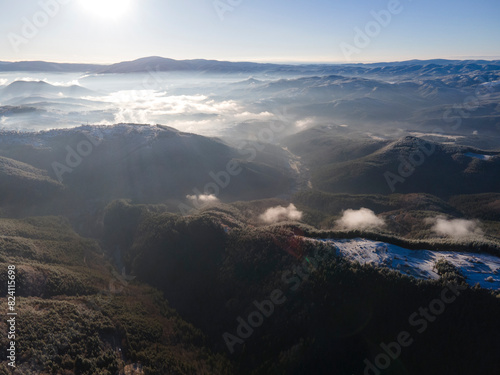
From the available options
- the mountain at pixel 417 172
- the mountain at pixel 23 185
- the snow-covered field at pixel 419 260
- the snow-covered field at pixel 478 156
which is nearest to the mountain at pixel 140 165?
the mountain at pixel 23 185

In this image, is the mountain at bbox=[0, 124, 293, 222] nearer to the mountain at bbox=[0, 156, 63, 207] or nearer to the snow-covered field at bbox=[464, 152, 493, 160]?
the mountain at bbox=[0, 156, 63, 207]

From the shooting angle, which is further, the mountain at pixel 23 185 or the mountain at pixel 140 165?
the mountain at pixel 140 165

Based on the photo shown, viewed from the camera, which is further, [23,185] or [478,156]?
[478,156]

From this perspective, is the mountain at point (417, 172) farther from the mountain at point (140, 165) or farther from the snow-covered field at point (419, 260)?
the snow-covered field at point (419, 260)

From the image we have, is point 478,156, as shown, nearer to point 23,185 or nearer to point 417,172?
point 417,172

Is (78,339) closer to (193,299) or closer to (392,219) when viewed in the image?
(193,299)

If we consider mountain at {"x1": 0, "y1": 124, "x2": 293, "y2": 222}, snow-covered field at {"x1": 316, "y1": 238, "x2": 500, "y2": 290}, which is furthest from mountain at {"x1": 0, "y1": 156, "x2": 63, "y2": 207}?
snow-covered field at {"x1": 316, "y1": 238, "x2": 500, "y2": 290}

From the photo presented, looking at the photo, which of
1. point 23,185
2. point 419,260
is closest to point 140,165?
point 23,185

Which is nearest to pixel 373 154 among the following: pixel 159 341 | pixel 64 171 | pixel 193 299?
pixel 193 299
